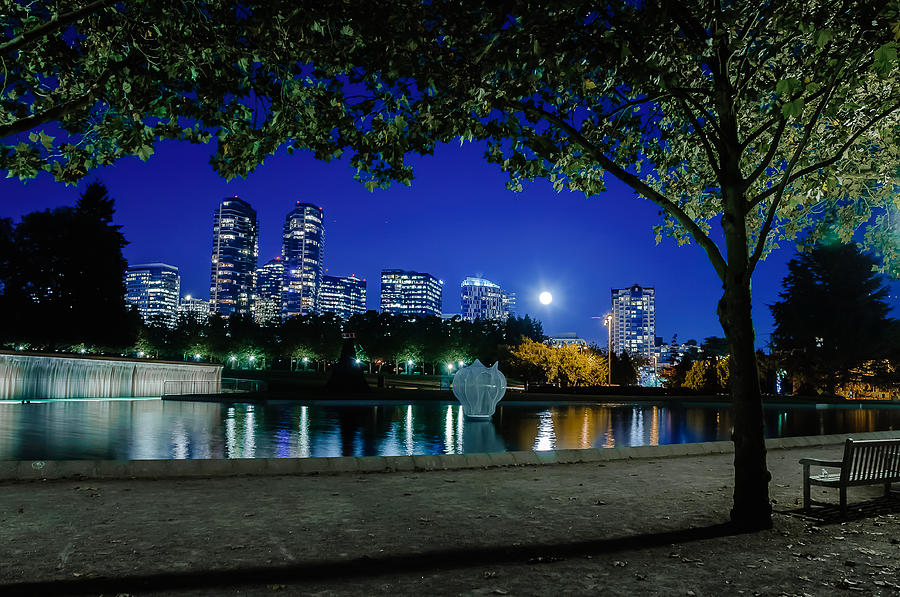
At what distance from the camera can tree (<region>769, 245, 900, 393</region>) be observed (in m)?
54.4

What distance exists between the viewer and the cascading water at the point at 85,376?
31.7m

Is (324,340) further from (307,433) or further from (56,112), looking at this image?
(56,112)

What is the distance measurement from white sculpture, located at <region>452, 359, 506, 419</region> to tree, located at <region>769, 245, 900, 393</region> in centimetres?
4174

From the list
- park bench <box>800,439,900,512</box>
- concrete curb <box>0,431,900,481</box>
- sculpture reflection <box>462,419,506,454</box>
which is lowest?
sculpture reflection <box>462,419,506,454</box>

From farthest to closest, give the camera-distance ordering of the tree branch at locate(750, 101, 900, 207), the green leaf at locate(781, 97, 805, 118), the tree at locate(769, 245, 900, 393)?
1. the tree at locate(769, 245, 900, 393)
2. the tree branch at locate(750, 101, 900, 207)
3. the green leaf at locate(781, 97, 805, 118)

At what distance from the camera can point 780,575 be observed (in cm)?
512

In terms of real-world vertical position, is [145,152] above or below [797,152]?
above

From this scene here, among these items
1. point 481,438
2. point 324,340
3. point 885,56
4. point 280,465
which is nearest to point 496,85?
point 885,56

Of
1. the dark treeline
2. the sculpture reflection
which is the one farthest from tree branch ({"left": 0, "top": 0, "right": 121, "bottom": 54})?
the dark treeline

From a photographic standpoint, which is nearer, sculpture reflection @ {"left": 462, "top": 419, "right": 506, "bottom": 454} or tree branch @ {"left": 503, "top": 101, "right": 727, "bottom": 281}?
tree branch @ {"left": 503, "top": 101, "right": 727, "bottom": 281}

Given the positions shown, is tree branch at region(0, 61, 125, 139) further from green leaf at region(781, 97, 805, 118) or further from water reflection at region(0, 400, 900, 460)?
green leaf at region(781, 97, 805, 118)

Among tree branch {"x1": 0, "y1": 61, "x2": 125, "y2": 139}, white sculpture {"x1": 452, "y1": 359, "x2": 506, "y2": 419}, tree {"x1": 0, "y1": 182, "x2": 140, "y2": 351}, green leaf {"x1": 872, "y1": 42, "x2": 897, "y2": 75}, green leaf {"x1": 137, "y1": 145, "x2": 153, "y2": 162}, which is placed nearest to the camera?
green leaf {"x1": 872, "y1": 42, "x2": 897, "y2": 75}

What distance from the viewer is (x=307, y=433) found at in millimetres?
17266

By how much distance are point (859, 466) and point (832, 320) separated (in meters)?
55.4
